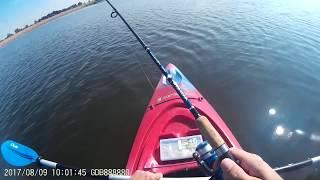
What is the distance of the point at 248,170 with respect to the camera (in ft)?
5.76

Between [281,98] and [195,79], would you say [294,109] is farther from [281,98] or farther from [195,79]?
[195,79]

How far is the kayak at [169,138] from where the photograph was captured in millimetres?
4768

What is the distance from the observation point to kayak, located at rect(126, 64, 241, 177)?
477cm

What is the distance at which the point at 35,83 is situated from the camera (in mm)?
14219

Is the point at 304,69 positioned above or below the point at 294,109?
above

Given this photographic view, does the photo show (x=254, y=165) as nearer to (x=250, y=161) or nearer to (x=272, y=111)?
(x=250, y=161)

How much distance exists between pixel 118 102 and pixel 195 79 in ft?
10.5

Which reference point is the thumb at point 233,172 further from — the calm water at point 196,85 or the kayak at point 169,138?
the calm water at point 196,85

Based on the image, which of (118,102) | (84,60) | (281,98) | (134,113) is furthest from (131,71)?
(281,98)

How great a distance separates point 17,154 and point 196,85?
20.6 feet

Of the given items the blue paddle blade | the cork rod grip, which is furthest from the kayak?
the blue paddle blade

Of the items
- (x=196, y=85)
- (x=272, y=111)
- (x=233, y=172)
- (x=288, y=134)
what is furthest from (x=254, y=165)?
(x=196, y=85)

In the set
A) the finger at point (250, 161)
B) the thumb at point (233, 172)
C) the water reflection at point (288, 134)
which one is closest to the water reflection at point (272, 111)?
the water reflection at point (288, 134)

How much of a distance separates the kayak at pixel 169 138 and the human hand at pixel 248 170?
3018 mm
